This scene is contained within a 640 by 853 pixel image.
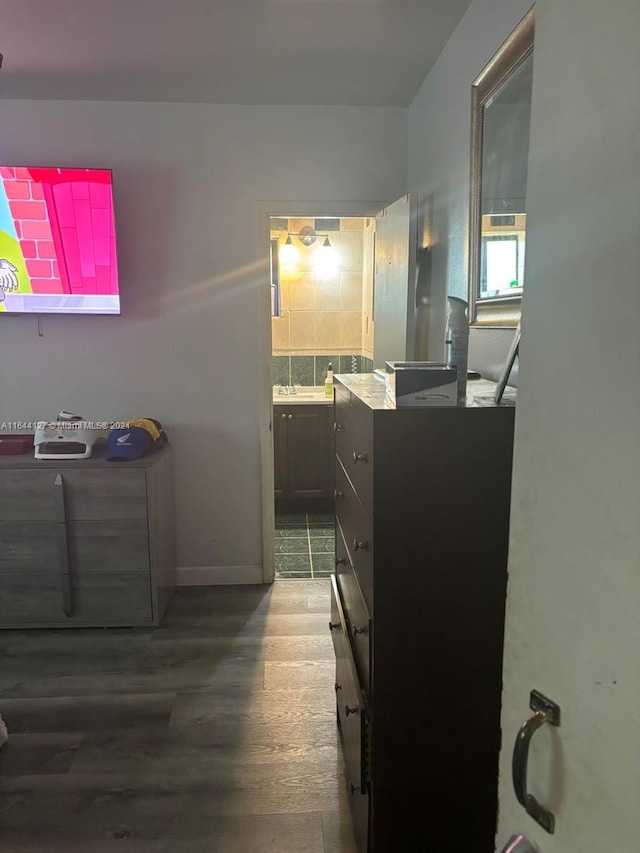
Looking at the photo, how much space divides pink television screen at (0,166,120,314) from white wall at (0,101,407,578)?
15 cm

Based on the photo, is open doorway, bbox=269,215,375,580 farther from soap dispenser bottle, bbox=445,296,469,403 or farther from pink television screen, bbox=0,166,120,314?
soap dispenser bottle, bbox=445,296,469,403

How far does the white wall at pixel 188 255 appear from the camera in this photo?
305 centimetres

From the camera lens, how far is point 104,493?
2818mm

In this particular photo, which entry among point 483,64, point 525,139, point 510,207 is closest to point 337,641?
point 510,207

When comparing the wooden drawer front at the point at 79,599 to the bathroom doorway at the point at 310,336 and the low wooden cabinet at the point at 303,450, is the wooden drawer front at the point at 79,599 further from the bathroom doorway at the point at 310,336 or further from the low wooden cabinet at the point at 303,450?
the low wooden cabinet at the point at 303,450

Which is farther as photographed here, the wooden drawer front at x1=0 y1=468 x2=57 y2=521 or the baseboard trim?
the baseboard trim

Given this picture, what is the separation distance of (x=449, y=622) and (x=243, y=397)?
217cm

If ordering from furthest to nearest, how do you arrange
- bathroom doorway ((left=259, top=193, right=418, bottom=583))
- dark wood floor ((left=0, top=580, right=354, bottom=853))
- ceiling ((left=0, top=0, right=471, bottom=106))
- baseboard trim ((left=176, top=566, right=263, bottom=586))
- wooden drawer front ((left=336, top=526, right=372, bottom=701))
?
baseboard trim ((left=176, top=566, right=263, bottom=586)) → bathroom doorway ((left=259, top=193, right=418, bottom=583)) → ceiling ((left=0, top=0, right=471, bottom=106)) → dark wood floor ((left=0, top=580, right=354, bottom=853)) → wooden drawer front ((left=336, top=526, right=372, bottom=701))

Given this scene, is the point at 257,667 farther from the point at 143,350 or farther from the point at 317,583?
the point at 143,350

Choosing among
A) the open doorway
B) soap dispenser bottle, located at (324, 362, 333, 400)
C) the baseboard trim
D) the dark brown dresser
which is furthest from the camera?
soap dispenser bottle, located at (324, 362, 333, 400)

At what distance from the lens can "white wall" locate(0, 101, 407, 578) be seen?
10.0 ft

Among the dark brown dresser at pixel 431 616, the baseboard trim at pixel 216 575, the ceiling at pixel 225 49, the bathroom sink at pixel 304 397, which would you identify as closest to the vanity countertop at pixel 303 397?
the bathroom sink at pixel 304 397

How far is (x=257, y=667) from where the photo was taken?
2.59 meters

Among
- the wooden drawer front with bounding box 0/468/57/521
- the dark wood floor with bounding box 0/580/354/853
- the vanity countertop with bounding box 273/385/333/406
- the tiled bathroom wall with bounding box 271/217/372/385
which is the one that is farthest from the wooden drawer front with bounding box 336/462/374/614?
the tiled bathroom wall with bounding box 271/217/372/385
